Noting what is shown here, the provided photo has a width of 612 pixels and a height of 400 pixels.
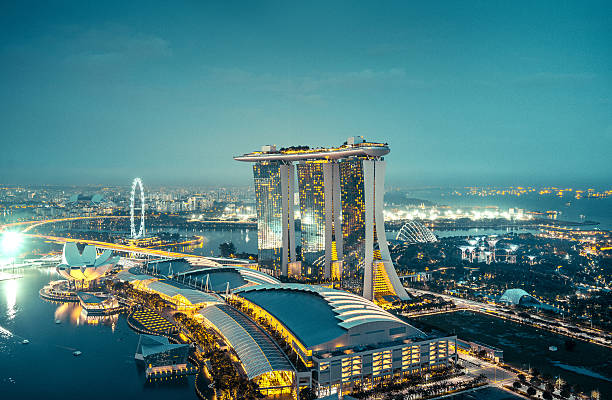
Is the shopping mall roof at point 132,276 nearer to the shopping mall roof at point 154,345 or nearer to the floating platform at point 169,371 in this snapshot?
the shopping mall roof at point 154,345

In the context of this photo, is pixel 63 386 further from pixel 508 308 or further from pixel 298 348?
pixel 508 308

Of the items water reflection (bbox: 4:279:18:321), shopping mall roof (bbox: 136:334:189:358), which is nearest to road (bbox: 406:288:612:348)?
shopping mall roof (bbox: 136:334:189:358)

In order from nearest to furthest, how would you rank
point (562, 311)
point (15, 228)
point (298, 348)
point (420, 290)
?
point (298, 348) < point (562, 311) < point (420, 290) < point (15, 228)

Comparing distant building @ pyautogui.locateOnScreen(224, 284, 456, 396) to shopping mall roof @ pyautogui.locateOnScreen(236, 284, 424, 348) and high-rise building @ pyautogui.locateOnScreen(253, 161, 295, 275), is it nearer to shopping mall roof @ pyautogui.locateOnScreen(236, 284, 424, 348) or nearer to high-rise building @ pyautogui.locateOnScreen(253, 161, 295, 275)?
shopping mall roof @ pyautogui.locateOnScreen(236, 284, 424, 348)

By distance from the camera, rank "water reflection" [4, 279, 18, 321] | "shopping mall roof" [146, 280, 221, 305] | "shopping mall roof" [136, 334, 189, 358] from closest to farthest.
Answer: "shopping mall roof" [136, 334, 189, 358], "water reflection" [4, 279, 18, 321], "shopping mall roof" [146, 280, 221, 305]

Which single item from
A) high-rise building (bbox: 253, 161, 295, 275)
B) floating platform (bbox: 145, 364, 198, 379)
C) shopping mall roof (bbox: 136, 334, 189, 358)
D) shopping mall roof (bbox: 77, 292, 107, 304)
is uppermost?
high-rise building (bbox: 253, 161, 295, 275)

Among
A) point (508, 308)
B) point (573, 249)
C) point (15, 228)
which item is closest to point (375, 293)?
point (508, 308)

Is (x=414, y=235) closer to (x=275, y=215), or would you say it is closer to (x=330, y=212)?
(x=275, y=215)
